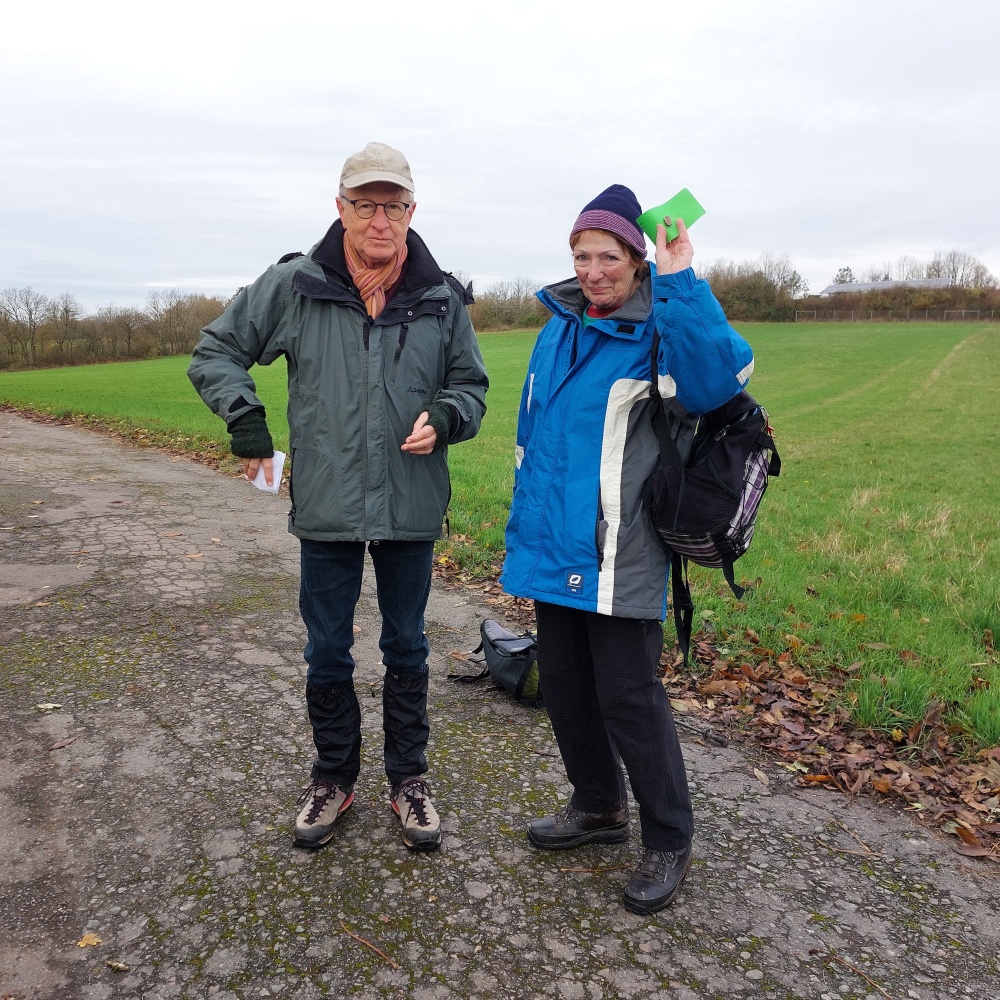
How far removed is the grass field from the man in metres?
2.54

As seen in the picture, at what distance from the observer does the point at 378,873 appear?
2711mm

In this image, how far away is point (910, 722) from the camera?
3822 mm

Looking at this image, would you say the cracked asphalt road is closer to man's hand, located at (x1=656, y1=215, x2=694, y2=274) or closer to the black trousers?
the black trousers

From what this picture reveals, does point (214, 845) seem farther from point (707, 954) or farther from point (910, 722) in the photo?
point (910, 722)

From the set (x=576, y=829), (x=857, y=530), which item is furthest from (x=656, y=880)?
(x=857, y=530)

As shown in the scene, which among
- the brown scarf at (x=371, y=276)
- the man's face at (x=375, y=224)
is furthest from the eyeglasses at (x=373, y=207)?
the brown scarf at (x=371, y=276)

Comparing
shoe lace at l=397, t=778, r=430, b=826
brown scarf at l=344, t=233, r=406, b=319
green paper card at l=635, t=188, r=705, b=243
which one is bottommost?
shoe lace at l=397, t=778, r=430, b=826

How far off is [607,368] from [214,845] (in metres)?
2.10

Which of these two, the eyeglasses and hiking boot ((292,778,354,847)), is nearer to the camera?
the eyeglasses

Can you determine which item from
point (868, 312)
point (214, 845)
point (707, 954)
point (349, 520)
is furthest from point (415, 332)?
point (868, 312)

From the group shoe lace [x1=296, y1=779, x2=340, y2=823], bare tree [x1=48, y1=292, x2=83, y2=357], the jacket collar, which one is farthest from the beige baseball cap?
bare tree [x1=48, y1=292, x2=83, y2=357]

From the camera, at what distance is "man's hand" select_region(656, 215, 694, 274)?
2295 millimetres

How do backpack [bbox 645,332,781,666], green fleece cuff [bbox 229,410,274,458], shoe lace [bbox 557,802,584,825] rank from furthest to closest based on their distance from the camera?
shoe lace [bbox 557,802,584,825], green fleece cuff [bbox 229,410,274,458], backpack [bbox 645,332,781,666]

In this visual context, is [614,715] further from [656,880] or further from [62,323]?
[62,323]
